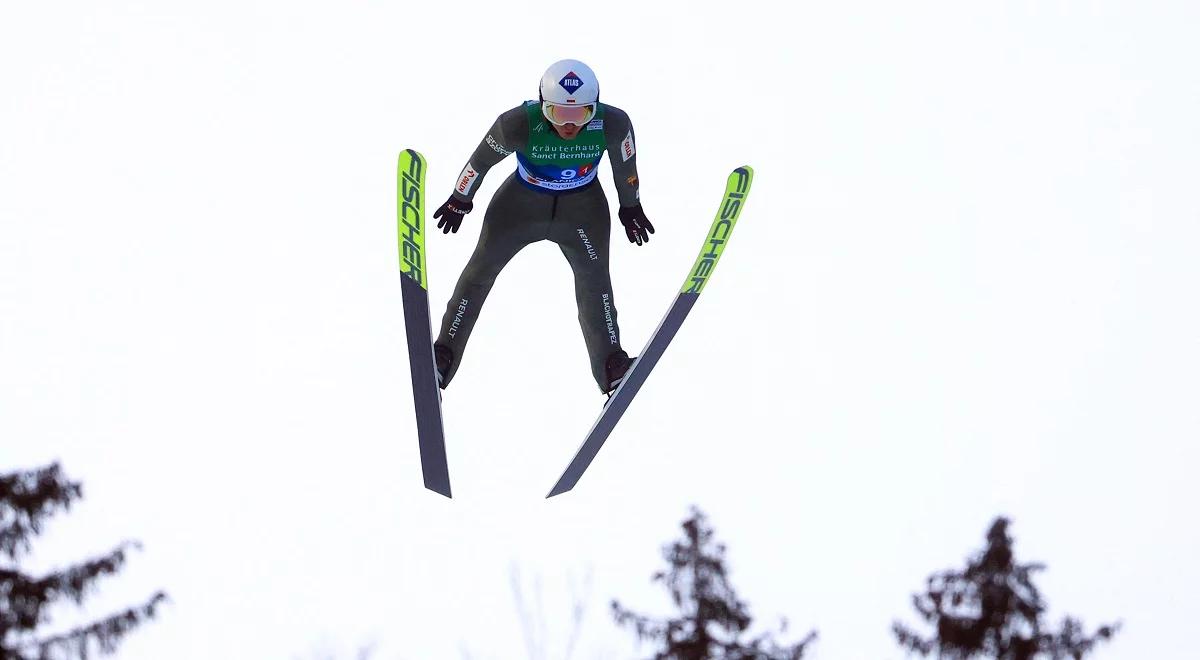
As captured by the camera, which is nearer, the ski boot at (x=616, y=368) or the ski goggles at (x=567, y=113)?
the ski goggles at (x=567, y=113)

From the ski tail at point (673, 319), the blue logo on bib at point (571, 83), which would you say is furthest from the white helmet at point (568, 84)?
the ski tail at point (673, 319)

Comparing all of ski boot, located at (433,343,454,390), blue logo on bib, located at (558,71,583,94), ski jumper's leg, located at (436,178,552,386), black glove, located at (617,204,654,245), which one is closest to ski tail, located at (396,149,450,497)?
ski boot, located at (433,343,454,390)

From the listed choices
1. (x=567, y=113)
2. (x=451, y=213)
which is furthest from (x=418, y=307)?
(x=567, y=113)

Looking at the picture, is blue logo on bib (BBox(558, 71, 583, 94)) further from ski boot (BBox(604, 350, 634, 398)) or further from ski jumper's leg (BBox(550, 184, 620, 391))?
ski boot (BBox(604, 350, 634, 398))

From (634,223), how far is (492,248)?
0.93 meters

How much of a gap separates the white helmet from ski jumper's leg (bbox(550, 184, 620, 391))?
91 centimetres

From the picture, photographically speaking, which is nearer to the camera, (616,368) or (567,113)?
(567,113)

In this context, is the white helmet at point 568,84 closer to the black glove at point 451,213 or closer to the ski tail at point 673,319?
the black glove at point 451,213

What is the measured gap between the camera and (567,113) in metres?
11.7

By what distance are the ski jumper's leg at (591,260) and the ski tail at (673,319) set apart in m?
0.26

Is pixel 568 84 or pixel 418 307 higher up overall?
pixel 568 84

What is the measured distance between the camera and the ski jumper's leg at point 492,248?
12.4 m

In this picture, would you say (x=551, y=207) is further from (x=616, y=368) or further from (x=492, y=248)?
(x=616, y=368)

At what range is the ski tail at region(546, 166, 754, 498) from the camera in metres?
12.5
